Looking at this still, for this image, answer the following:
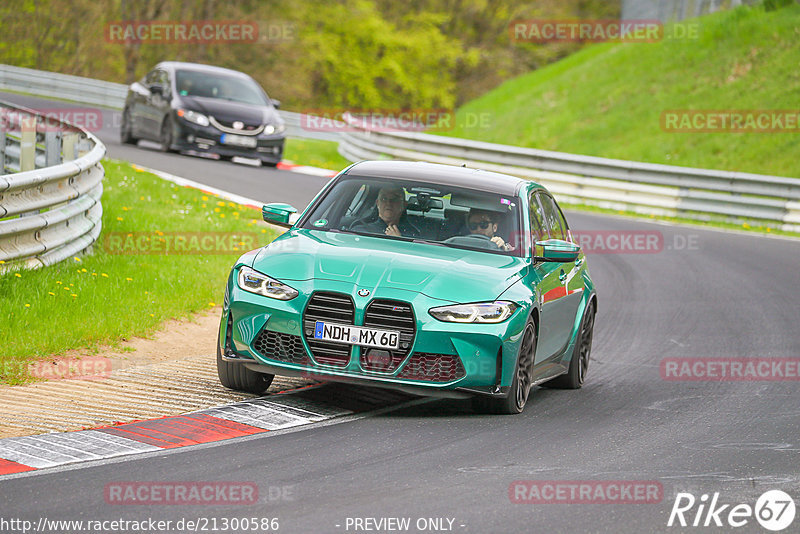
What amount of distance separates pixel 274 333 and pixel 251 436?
2.70ft

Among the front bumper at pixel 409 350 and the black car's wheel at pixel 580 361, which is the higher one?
the front bumper at pixel 409 350

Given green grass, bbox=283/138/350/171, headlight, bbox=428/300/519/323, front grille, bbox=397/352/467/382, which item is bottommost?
green grass, bbox=283/138/350/171

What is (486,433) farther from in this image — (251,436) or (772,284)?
(772,284)

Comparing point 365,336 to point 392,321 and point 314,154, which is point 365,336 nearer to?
point 392,321

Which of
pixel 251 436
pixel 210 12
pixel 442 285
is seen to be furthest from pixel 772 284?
pixel 210 12

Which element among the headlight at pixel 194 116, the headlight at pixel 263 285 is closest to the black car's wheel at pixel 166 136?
the headlight at pixel 194 116

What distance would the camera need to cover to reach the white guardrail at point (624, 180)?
2345cm

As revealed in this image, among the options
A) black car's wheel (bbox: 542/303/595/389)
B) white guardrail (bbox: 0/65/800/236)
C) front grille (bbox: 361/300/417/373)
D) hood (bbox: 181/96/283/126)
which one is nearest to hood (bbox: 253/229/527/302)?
front grille (bbox: 361/300/417/373)

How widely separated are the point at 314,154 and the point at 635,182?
9.67 meters

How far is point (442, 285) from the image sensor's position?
25.2ft

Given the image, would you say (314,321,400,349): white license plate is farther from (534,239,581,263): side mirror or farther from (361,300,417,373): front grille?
(534,239,581,263): side mirror

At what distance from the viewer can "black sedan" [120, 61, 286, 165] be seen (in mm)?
24562

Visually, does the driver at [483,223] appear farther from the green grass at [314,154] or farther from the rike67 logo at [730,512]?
the green grass at [314,154]

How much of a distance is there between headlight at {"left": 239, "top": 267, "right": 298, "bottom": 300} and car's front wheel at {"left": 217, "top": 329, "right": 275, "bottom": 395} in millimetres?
562
